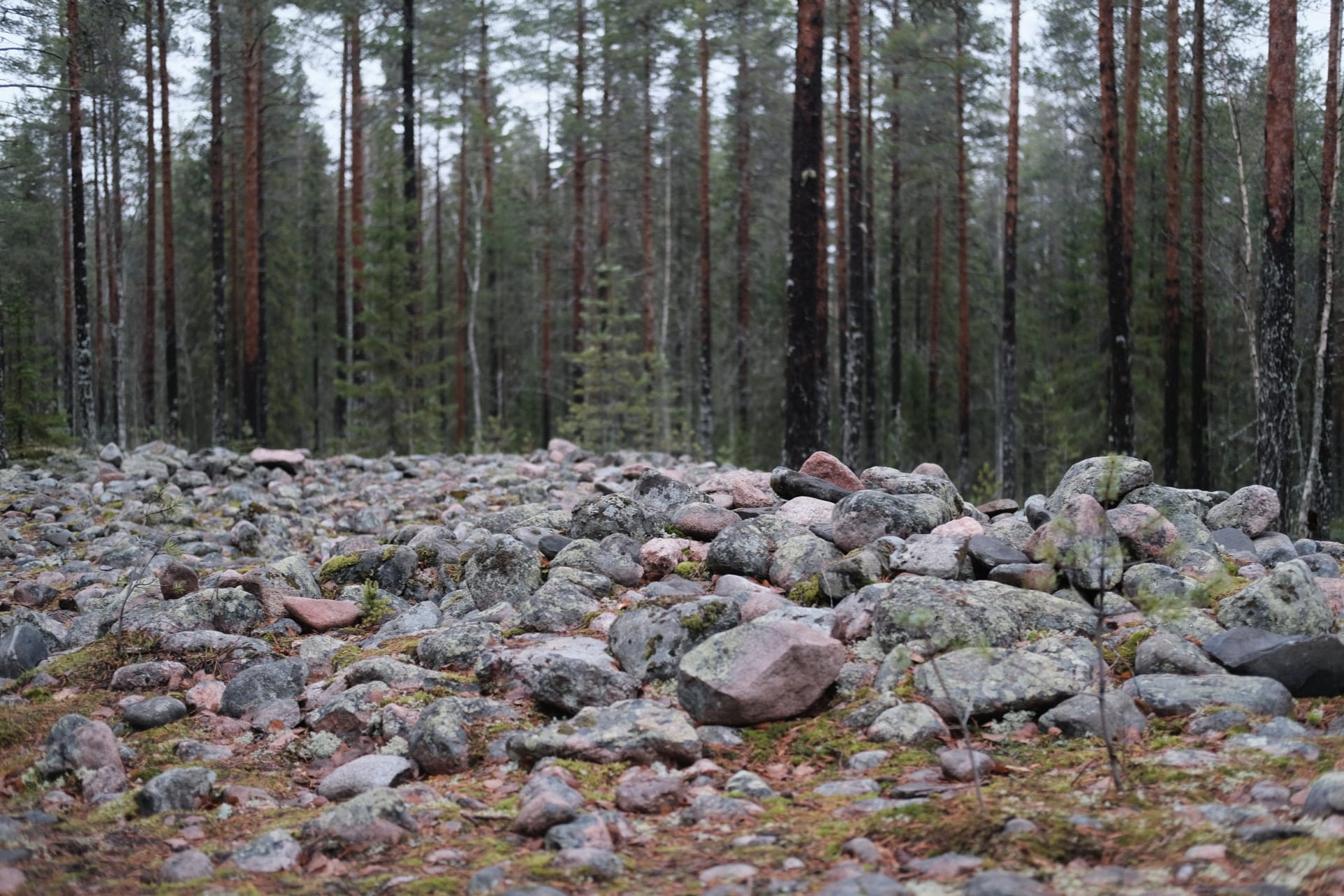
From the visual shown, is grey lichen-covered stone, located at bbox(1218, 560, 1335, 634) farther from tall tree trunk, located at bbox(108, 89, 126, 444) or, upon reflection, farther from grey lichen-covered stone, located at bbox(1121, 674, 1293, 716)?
tall tree trunk, located at bbox(108, 89, 126, 444)

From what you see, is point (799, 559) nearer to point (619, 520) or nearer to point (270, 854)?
point (619, 520)

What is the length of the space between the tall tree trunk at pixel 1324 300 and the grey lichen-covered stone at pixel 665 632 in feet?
35.0

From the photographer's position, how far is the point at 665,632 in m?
4.03

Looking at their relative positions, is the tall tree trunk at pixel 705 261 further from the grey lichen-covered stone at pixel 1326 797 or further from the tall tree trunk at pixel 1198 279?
the grey lichen-covered stone at pixel 1326 797

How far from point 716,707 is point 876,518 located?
2.04m

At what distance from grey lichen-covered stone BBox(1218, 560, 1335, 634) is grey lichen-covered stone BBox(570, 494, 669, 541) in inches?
119

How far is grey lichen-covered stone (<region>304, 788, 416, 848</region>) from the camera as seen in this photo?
2.73 m

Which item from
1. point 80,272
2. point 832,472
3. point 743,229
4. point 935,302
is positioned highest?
point 743,229

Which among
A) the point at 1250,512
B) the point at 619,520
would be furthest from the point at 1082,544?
the point at 619,520

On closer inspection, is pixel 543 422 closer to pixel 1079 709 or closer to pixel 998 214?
pixel 998 214

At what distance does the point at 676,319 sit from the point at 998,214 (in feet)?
46.4

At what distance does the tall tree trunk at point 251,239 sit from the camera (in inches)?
744

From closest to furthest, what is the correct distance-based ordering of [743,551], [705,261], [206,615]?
[206,615]
[743,551]
[705,261]

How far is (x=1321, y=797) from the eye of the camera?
2488 millimetres
